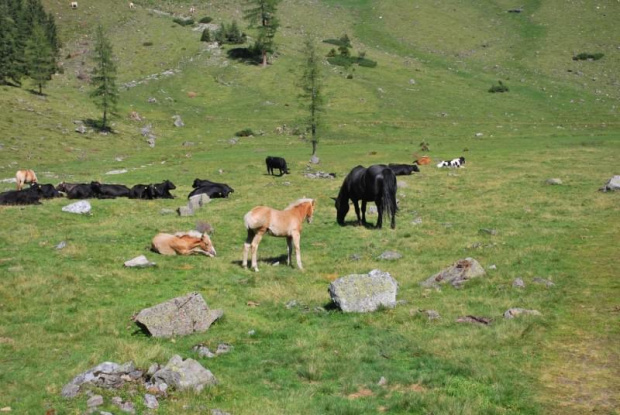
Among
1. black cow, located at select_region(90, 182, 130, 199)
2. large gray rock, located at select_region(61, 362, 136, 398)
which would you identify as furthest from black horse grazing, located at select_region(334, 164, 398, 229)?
large gray rock, located at select_region(61, 362, 136, 398)

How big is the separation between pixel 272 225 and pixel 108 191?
18154 mm

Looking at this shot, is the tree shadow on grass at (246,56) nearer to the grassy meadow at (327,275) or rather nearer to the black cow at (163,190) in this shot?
the grassy meadow at (327,275)

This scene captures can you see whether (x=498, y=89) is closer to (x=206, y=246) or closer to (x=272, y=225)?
(x=206, y=246)

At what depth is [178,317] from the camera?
1287cm

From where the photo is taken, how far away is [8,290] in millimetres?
15031

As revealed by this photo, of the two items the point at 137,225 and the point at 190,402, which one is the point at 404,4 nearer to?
the point at 137,225

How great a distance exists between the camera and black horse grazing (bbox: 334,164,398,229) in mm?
24734

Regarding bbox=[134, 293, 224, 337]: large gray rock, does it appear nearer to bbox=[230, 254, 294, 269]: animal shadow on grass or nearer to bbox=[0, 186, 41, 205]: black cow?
bbox=[230, 254, 294, 269]: animal shadow on grass

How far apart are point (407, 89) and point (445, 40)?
4059cm

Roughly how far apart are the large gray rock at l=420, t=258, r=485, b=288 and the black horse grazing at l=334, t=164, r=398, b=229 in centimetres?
826

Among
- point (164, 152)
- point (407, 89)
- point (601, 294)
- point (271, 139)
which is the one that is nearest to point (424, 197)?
point (601, 294)

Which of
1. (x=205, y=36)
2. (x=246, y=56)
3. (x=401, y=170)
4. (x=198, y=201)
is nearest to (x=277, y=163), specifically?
(x=401, y=170)

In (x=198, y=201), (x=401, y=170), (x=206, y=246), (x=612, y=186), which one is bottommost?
(x=206, y=246)

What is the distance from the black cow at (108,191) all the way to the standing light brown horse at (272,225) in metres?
16.9
